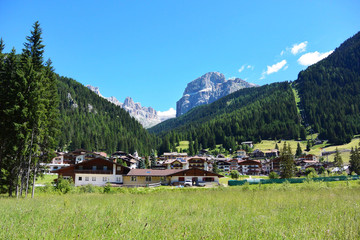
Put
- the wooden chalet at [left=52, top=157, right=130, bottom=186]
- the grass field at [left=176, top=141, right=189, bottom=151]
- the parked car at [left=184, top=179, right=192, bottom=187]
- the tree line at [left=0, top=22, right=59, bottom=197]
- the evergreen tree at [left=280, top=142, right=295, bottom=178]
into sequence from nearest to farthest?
the tree line at [left=0, top=22, right=59, bottom=197]
the parked car at [left=184, top=179, right=192, bottom=187]
the wooden chalet at [left=52, top=157, right=130, bottom=186]
the evergreen tree at [left=280, top=142, right=295, bottom=178]
the grass field at [left=176, top=141, right=189, bottom=151]

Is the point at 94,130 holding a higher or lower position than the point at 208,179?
higher

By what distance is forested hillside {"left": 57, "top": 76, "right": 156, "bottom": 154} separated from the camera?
14536cm

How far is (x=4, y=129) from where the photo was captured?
2177 cm

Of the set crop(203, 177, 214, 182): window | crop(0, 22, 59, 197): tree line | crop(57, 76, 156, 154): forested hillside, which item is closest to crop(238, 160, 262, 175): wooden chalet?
crop(203, 177, 214, 182): window

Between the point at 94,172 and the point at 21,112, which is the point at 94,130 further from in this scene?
the point at 21,112

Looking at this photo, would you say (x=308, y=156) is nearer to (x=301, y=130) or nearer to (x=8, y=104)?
(x=301, y=130)

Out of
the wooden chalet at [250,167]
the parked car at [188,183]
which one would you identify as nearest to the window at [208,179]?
the parked car at [188,183]

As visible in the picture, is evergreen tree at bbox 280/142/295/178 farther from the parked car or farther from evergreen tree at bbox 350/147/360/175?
evergreen tree at bbox 350/147/360/175

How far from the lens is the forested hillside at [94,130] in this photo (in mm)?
145363

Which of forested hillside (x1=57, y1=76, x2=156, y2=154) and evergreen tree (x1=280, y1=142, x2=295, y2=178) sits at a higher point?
forested hillside (x1=57, y1=76, x2=156, y2=154)

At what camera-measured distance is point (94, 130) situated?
16650 cm

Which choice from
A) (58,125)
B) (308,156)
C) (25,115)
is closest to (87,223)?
(25,115)

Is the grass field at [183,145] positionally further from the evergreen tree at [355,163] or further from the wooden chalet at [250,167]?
the evergreen tree at [355,163]

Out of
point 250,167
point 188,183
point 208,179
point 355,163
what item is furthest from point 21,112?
point 250,167
